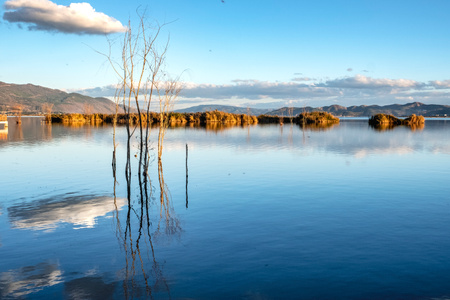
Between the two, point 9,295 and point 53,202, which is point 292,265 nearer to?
point 9,295

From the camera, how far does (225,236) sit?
10.1 metres

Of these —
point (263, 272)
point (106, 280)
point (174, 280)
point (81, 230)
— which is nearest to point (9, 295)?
point (106, 280)

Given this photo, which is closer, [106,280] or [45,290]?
[45,290]

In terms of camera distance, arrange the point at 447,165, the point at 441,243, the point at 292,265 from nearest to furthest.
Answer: the point at 292,265 → the point at 441,243 → the point at 447,165

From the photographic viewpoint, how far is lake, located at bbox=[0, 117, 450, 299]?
7.21m

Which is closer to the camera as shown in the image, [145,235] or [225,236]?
[225,236]

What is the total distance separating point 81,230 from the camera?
10539 mm

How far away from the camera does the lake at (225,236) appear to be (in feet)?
23.7

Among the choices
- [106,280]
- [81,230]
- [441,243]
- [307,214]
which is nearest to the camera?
[106,280]

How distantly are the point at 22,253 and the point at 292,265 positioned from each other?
20.6ft

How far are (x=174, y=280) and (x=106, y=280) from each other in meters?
1.35

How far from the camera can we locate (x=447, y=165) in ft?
82.1

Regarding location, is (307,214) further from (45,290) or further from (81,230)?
(45,290)

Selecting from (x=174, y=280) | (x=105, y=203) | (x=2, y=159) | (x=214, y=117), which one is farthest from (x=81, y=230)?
(x=214, y=117)
